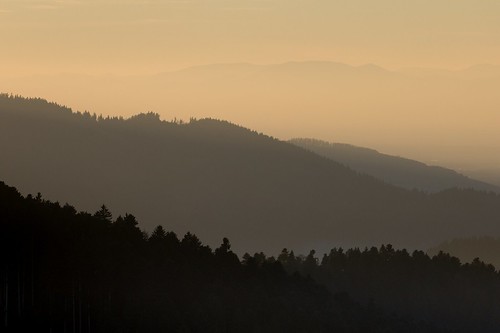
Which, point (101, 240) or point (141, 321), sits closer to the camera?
point (141, 321)

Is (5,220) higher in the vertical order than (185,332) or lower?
higher

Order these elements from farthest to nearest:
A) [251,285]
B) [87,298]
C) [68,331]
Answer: [251,285] → [87,298] → [68,331]

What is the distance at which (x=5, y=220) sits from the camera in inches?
4478

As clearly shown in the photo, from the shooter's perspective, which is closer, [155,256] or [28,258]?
[28,258]

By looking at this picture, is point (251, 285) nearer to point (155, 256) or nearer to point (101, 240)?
point (155, 256)

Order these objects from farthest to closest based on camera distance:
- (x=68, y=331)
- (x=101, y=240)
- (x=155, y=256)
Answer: (x=155, y=256) → (x=101, y=240) → (x=68, y=331)

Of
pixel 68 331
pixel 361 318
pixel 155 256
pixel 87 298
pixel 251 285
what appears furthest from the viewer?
pixel 361 318

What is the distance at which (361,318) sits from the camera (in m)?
158

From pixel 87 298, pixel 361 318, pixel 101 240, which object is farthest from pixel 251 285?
pixel 87 298

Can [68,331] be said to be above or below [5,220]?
below

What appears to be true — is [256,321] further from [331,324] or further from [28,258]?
[28,258]

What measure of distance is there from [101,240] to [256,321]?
64.9 ft

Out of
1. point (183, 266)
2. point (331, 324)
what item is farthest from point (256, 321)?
point (331, 324)

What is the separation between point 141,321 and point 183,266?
24.7 m
